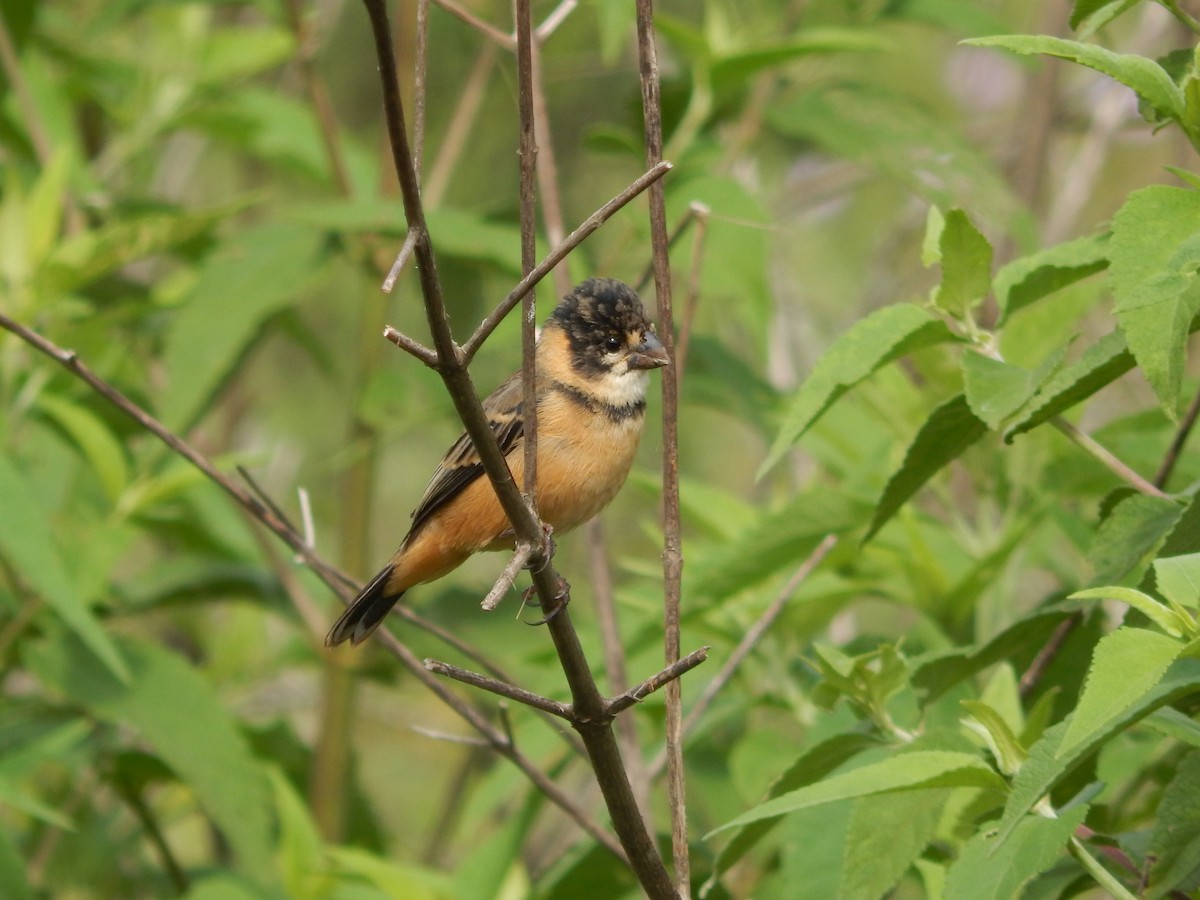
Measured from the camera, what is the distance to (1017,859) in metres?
1.95

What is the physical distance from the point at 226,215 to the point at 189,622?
2.15 metres

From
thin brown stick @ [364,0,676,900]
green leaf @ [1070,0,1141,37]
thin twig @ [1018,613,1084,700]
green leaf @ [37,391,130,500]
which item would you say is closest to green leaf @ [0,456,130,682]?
green leaf @ [37,391,130,500]

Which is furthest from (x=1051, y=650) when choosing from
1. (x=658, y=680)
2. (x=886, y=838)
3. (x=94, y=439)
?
(x=94, y=439)

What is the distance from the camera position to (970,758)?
6.68ft

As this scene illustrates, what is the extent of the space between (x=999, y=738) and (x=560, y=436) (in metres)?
2.00

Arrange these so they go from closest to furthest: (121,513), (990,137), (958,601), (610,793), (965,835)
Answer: (610,793), (965,835), (958,601), (121,513), (990,137)

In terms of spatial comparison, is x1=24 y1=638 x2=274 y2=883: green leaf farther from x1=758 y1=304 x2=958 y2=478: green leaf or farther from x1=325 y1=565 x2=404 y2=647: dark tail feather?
x1=758 y1=304 x2=958 y2=478: green leaf

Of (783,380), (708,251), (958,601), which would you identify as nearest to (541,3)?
(708,251)

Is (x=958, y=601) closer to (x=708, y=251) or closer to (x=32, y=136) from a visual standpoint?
(x=708, y=251)

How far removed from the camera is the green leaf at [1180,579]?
1.84 meters

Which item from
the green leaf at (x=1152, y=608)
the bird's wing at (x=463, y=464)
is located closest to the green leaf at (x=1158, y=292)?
the green leaf at (x=1152, y=608)

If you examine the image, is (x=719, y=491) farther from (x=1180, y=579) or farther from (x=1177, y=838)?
(x=1180, y=579)

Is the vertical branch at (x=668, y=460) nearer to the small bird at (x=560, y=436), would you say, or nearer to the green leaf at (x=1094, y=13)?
the green leaf at (x=1094, y=13)

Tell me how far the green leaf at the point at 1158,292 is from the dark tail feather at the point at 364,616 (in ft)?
8.22
